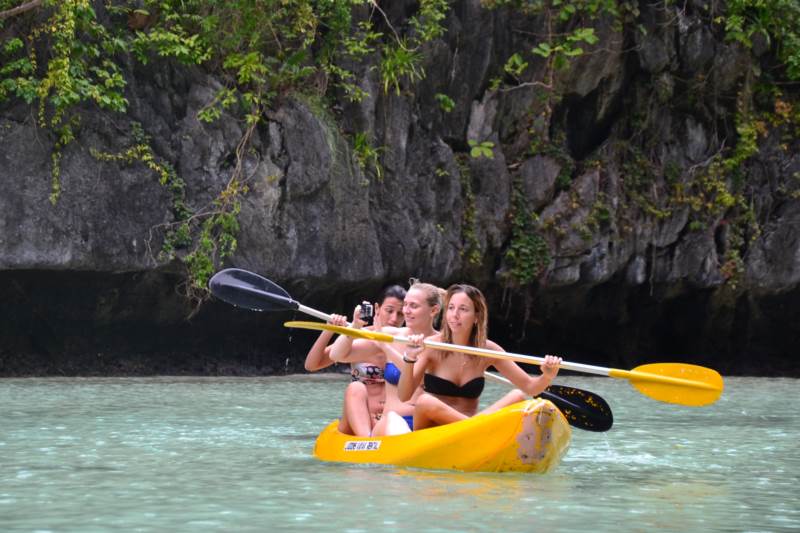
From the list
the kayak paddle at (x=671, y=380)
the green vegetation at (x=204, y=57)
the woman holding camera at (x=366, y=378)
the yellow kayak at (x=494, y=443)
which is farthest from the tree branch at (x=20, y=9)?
the yellow kayak at (x=494, y=443)

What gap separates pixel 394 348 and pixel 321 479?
3.86 feet

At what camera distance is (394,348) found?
6.88 metres

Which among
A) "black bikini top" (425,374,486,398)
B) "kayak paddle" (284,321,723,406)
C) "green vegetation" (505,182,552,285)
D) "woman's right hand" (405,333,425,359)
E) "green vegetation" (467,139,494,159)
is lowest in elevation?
"black bikini top" (425,374,486,398)

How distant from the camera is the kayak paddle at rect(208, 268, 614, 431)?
717 centimetres

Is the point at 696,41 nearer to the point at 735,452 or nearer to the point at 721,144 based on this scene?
the point at 721,144

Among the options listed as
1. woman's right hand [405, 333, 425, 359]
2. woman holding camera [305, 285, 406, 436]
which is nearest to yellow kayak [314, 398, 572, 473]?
woman's right hand [405, 333, 425, 359]

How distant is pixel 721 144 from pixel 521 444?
40.1 ft

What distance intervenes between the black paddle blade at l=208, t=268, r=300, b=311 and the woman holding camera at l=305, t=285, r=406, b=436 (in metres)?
0.44

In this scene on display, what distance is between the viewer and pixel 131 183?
42.4ft

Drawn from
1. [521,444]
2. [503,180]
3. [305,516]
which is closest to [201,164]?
[503,180]

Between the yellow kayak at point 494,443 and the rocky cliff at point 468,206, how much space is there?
7.16m

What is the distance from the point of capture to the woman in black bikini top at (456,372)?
21.0 feet

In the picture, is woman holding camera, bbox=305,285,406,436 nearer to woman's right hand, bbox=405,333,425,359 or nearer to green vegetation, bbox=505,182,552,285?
woman's right hand, bbox=405,333,425,359

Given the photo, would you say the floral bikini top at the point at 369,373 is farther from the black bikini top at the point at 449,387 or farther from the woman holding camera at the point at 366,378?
the black bikini top at the point at 449,387
